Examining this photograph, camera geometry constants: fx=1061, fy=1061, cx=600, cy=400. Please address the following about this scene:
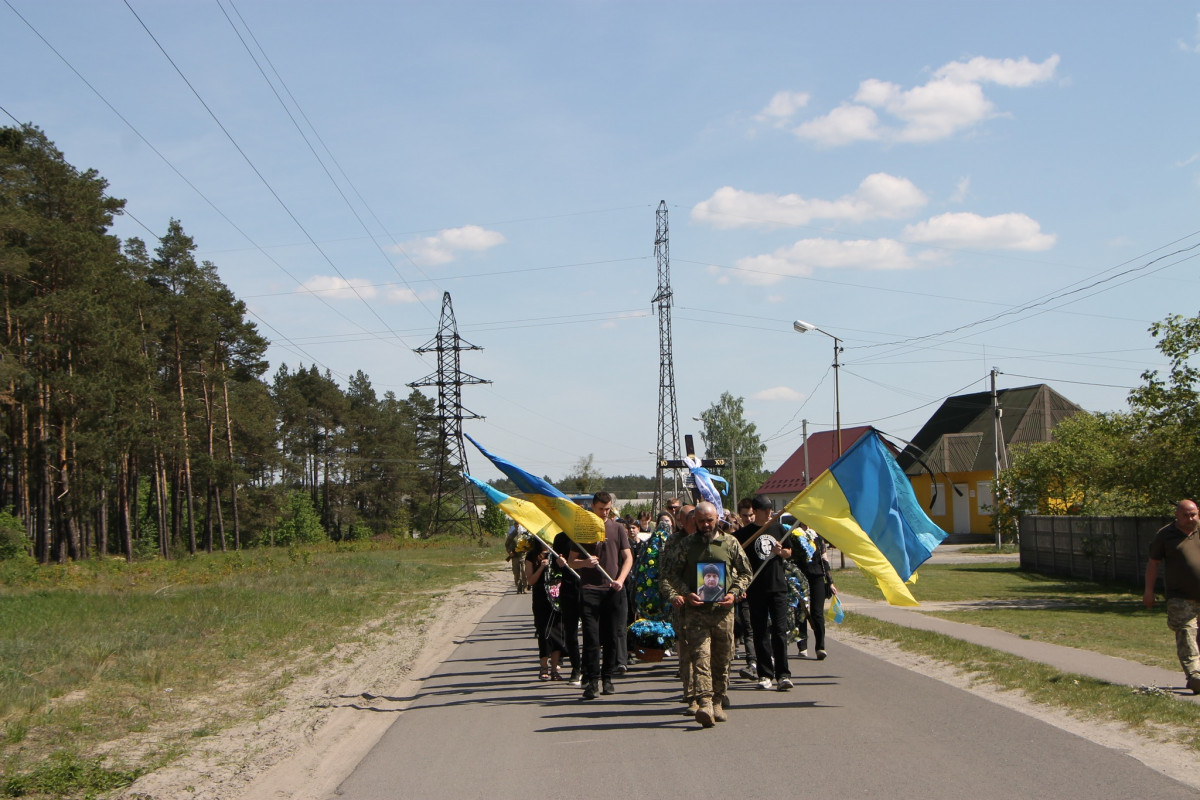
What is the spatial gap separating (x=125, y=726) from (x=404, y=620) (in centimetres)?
1078

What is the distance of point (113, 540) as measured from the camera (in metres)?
71.7

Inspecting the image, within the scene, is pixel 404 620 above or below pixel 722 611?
below

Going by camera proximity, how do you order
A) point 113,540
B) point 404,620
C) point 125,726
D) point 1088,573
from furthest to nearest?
point 113,540 < point 1088,573 < point 404,620 < point 125,726

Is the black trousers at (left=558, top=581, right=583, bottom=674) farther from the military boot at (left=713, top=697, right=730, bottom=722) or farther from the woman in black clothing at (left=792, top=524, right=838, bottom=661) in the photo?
the woman in black clothing at (left=792, top=524, right=838, bottom=661)

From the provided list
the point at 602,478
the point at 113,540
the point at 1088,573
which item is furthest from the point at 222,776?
the point at 602,478

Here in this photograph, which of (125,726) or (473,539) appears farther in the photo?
(473,539)

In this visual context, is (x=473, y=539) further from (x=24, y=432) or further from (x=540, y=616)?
(x=540, y=616)

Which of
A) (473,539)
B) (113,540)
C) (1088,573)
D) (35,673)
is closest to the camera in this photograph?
(35,673)

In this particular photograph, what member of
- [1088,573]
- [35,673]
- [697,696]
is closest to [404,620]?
[35,673]

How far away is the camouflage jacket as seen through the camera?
8383mm

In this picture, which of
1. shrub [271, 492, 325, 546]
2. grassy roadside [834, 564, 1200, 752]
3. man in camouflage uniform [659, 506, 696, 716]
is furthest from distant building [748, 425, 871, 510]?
man in camouflage uniform [659, 506, 696, 716]

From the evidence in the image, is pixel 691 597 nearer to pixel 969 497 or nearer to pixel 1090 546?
pixel 1090 546

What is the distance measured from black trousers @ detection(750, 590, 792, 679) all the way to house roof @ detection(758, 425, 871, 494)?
7274 centimetres

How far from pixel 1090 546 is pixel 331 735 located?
84.6 ft
